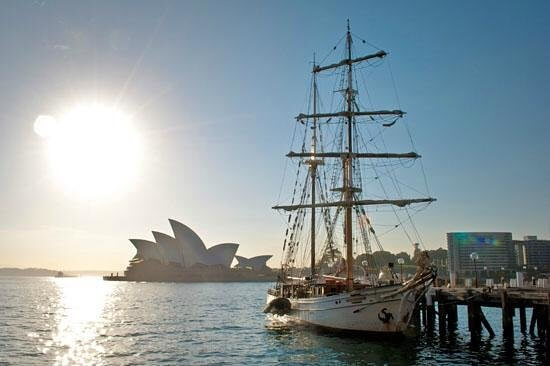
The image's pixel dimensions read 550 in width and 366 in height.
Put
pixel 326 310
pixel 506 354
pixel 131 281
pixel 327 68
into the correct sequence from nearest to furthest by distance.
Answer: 1. pixel 506 354
2. pixel 326 310
3. pixel 327 68
4. pixel 131 281

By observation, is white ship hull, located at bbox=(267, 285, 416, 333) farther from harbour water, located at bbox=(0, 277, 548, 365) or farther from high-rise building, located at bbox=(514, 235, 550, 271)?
high-rise building, located at bbox=(514, 235, 550, 271)

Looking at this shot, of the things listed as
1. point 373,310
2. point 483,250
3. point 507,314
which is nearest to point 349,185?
point 373,310

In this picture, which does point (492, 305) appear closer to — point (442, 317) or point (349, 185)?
point (442, 317)

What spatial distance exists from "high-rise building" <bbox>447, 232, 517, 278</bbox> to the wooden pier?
147317mm

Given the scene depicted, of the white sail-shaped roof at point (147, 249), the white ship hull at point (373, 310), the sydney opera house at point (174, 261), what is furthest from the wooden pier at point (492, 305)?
the white sail-shaped roof at point (147, 249)

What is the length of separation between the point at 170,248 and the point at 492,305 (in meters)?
148

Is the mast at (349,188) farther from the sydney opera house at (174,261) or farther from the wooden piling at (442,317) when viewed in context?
the sydney opera house at (174,261)

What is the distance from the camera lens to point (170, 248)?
550ft

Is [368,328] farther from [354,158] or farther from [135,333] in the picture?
[135,333]

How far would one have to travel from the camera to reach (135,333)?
33031mm

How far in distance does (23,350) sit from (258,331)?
15.2 m

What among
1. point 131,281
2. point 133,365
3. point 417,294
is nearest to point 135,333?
point 133,365

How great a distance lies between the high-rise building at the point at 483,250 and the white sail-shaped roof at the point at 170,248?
94144 mm

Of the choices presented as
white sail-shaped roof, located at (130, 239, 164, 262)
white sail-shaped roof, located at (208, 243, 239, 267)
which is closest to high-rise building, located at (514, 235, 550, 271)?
white sail-shaped roof, located at (208, 243, 239, 267)
